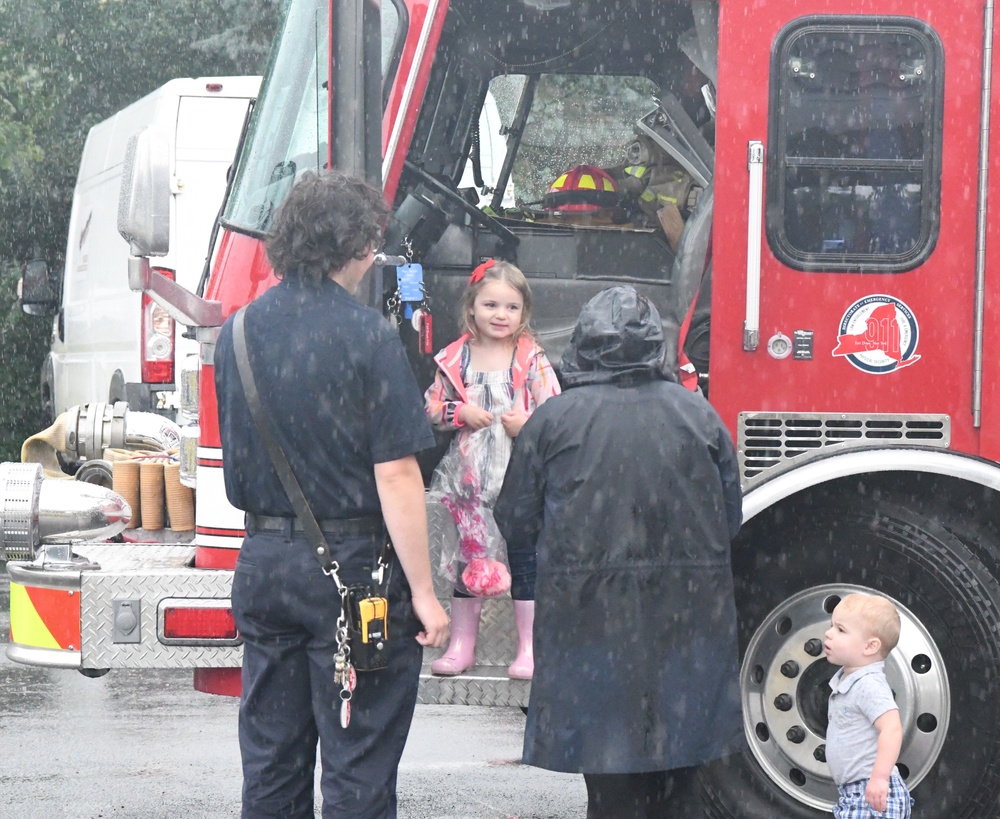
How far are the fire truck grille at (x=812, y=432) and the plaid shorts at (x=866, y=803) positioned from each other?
37.9 inches

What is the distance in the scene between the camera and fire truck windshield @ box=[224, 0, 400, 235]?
16.1 ft

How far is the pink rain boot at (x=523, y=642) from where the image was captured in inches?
179

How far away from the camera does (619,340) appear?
3756 millimetres

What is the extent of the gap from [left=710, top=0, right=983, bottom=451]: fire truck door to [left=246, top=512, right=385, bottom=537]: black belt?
1.54 meters

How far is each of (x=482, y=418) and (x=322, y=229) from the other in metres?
1.21

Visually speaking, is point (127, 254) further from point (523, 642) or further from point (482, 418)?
point (523, 642)

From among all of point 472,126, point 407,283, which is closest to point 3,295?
point 472,126

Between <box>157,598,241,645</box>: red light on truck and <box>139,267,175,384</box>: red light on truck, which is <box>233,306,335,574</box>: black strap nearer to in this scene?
<box>157,598,241,645</box>: red light on truck

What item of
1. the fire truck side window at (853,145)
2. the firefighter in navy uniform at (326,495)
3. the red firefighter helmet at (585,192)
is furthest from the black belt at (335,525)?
the red firefighter helmet at (585,192)

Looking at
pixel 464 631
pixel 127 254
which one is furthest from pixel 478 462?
A: pixel 127 254

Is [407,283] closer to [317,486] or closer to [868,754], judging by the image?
[317,486]

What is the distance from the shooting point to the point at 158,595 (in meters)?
4.68

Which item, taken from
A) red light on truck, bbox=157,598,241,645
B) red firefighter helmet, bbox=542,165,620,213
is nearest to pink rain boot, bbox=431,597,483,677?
red light on truck, bbox=157,598,241,645

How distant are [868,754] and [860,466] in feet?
2.73
